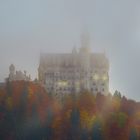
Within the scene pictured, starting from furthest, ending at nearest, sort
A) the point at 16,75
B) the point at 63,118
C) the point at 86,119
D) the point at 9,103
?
the point at 16,75
the point at 9,103
the point at 63,118
the point at 86,119

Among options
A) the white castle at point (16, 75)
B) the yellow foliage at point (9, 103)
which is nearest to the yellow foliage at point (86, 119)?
the yellow foliage at point (9, 103)

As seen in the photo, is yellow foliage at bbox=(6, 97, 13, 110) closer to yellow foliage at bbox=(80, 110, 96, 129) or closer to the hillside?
the hillside

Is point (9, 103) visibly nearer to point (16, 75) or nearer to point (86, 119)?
point (86, 119)

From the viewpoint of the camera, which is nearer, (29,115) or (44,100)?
(29,115)

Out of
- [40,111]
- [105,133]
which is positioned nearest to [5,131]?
[40,111]

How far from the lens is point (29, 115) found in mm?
123688

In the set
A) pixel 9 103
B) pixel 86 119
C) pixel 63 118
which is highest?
pixel 9 103

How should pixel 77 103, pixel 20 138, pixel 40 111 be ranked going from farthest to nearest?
pixel 77 103, pixel 40 111, pixel 20 138

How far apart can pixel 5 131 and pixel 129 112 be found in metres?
30.2

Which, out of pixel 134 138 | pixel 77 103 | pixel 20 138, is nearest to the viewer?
pixel 134 138

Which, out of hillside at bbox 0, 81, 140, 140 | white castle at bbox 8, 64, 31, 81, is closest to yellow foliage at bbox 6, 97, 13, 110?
hillside at bbox 0, 81, 140, 140

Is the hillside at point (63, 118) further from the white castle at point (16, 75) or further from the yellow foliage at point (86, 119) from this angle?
the white castle at point (16, 75)

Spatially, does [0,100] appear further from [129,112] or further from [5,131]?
[129,112]

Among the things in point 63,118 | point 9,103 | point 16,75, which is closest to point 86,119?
point 63,118
